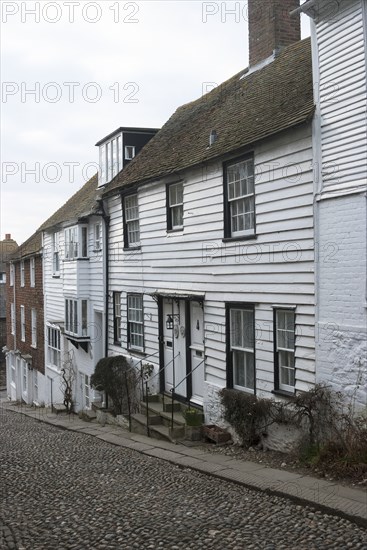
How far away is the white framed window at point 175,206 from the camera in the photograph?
14.6 m

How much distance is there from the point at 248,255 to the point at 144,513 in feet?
18.0

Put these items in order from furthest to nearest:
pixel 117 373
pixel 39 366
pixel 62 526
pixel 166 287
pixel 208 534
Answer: pixel 39 366 < pixel 117 373 < pixel 166 287 < pixel 62 526 < pixel 208 534

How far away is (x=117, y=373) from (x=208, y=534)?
35.0 feet

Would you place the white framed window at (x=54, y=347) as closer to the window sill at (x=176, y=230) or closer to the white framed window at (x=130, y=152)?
the white framed window at (x=130, y=152)

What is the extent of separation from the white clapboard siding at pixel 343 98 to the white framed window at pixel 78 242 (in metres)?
12.3

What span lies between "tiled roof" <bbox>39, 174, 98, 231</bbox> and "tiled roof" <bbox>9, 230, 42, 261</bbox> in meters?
1.49

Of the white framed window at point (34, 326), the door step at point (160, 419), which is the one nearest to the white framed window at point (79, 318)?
the door step at point (160, 419)

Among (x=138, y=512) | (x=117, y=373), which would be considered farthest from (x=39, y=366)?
(x=138, y=512)

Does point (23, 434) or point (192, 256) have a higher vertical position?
point (192, 256)

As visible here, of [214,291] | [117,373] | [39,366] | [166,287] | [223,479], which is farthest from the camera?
[39,366]

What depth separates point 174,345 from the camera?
1472cm

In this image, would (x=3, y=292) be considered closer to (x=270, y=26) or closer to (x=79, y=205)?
(x=79, y=205)

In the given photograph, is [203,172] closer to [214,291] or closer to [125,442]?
[214,291]

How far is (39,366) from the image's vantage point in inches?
1097
